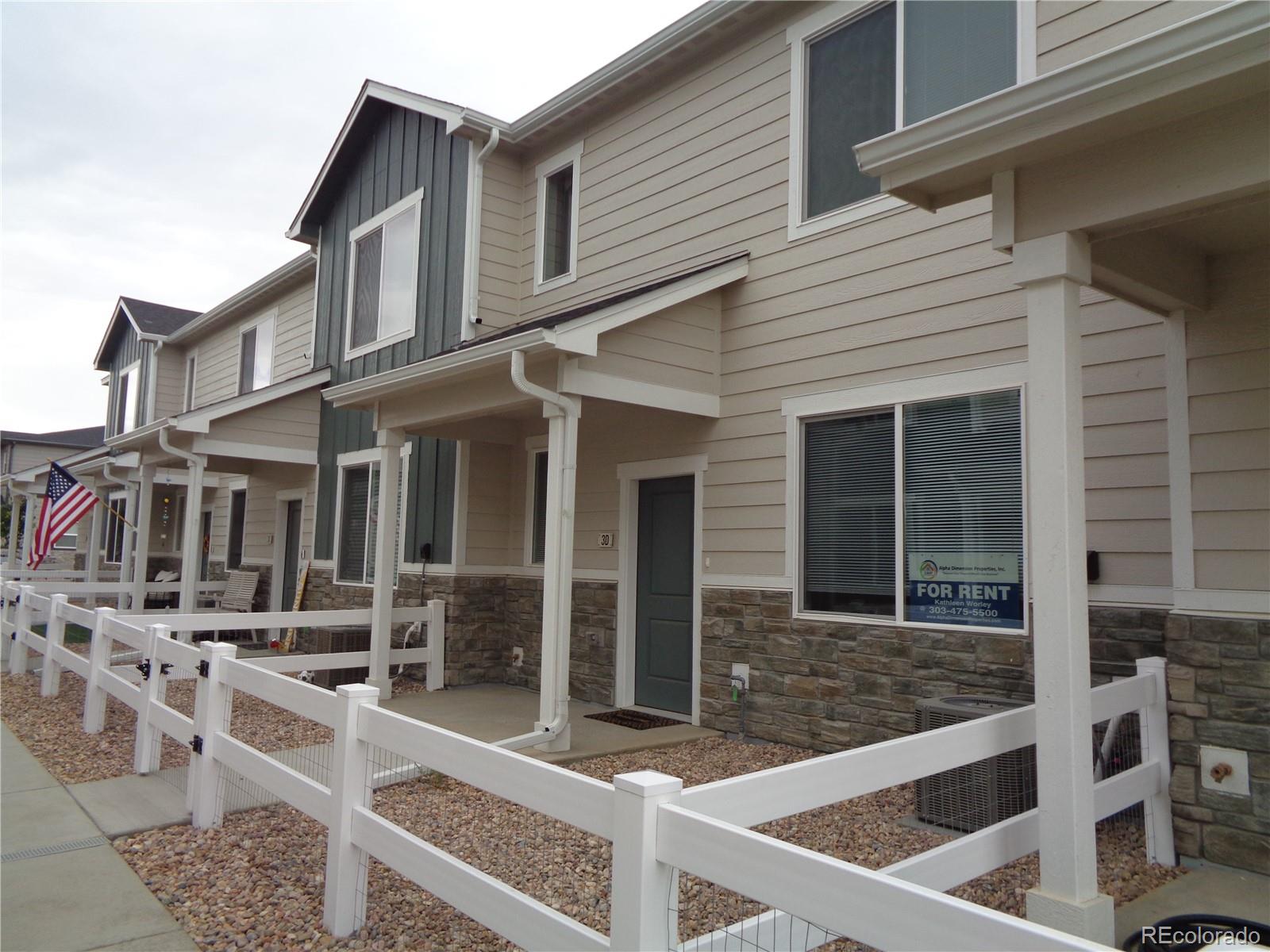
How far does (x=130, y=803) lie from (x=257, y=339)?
12115 millimetres

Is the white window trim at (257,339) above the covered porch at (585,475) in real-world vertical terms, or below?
above

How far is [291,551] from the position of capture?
1355cm

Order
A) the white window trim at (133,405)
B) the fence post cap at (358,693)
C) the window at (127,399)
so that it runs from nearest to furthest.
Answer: the fence post cap at (358,693) < the white window trim at (133,405) < the window at (127,399)

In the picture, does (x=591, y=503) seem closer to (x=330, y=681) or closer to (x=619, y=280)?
(x=619, y=280)

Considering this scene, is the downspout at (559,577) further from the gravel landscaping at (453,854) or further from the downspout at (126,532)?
the downspout at (126,532)

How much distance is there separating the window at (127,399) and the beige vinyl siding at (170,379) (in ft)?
3.31

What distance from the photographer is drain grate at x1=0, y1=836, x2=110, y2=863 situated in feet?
13.9

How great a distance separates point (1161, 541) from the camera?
4.73 meters

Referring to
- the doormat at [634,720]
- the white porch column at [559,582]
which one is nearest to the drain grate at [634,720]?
the doormat at [634,720]

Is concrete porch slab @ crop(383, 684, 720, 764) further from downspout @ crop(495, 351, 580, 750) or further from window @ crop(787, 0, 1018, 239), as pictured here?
window @ crop(787, 0, 1018, 239)

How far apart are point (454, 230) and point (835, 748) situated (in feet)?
23.0

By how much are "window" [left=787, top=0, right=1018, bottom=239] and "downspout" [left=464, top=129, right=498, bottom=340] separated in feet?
13.2

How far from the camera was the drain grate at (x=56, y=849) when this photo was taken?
423 centimetres

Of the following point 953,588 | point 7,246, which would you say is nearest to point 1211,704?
point 953,588
